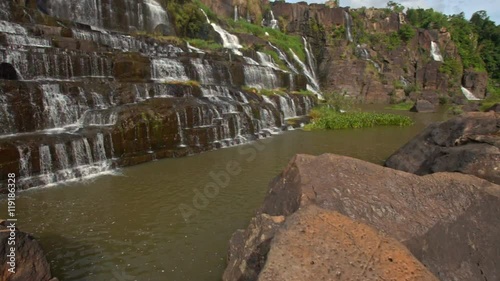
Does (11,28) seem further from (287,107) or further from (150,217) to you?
(287,107)

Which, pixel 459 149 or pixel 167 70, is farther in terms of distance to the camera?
pixel 167 70

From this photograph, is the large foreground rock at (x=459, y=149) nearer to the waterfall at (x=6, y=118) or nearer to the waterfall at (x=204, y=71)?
the waterfall at (x=6, y=118)

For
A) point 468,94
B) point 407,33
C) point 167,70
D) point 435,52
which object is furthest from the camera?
point 435,52

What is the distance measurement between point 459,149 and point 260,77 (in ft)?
70.3

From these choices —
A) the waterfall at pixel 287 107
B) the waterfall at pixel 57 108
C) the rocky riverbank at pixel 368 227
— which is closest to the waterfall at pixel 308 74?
the waterfall at pixel 287 107

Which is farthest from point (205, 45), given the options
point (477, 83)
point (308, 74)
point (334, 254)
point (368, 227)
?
point (477, 83)

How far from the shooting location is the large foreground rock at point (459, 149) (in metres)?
7.27

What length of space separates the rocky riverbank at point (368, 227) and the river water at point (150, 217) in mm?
1359

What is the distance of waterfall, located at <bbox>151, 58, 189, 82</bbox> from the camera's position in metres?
20.7

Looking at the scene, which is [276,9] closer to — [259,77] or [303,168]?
[259,77]

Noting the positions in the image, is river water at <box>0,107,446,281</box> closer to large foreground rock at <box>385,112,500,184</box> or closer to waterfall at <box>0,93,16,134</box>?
waterfall at <box>0,93,16,134</box>

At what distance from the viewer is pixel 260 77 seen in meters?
28.8

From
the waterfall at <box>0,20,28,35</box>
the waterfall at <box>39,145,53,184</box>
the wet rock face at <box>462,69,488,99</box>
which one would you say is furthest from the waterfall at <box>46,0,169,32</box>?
the wet rock face at <box>462,69,488,99</box>

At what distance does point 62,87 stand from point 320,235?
555 inches
